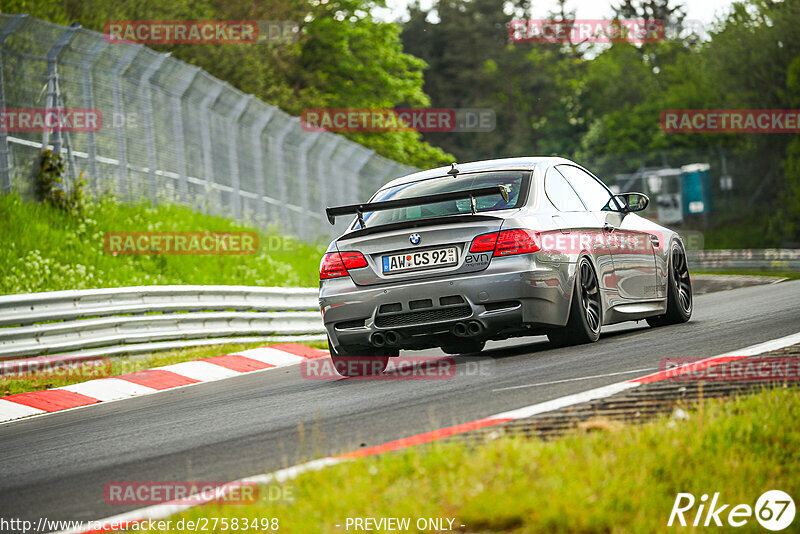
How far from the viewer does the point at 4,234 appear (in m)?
15.7

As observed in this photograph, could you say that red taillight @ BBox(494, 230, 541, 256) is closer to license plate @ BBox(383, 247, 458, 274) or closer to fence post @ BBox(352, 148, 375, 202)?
license plate @ BBox(383, 247, 458, 274)

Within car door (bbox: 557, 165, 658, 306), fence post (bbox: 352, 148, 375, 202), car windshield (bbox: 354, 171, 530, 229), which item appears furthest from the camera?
fence post (bbox: 352, 148, 375, 202)

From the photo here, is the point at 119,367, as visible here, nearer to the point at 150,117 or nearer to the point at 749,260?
the point at 150,117

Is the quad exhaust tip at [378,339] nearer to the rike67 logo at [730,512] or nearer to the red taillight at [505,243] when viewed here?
the red taillight at [505,243]

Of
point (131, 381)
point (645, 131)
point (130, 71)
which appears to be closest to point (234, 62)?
point (130, 71)

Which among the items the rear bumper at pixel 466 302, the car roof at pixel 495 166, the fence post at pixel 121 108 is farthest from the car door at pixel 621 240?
the fence post at pixel 121 108

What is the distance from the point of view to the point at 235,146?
2241 centimetres

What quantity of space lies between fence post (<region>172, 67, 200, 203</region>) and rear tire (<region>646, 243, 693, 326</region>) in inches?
452

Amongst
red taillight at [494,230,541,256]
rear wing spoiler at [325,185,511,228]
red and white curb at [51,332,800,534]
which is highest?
rear wing spoiler at [325,185,511,228]

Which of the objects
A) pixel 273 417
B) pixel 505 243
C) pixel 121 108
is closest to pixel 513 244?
pixel 505 243

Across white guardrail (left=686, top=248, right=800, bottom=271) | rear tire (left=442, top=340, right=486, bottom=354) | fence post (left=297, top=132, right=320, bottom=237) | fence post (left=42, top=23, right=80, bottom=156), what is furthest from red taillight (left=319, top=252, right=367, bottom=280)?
white guardrail (left=686, top=248, right=800, bottom=271)

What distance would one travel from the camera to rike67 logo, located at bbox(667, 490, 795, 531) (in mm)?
3416

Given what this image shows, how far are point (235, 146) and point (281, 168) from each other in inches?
72.4

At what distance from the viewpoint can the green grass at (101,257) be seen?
50.3 ft
